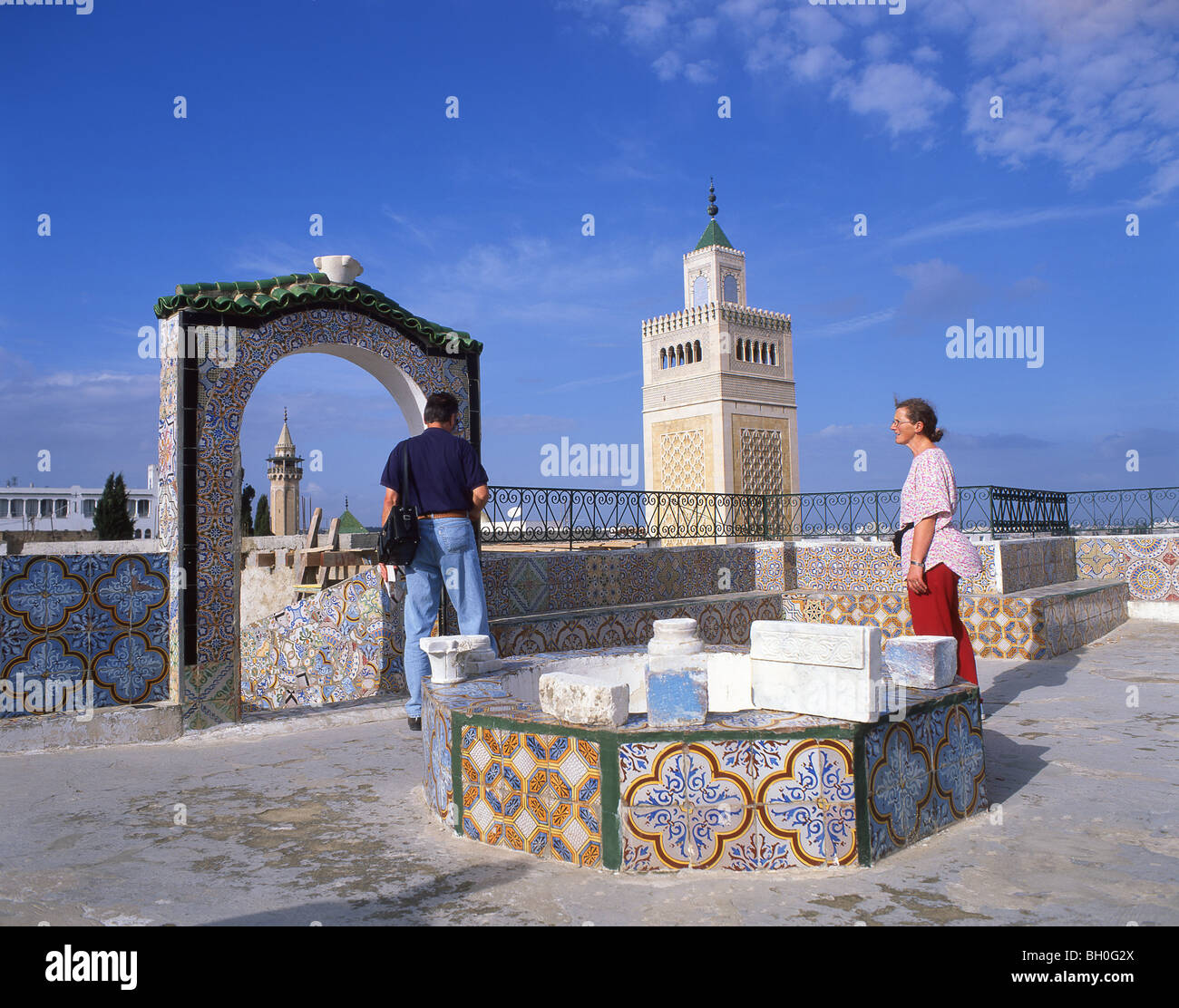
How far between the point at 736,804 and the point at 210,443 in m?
3.54

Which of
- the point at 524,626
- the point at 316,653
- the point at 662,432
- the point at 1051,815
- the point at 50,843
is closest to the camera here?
the point at 50,843

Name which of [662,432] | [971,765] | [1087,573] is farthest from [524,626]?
[662,432]

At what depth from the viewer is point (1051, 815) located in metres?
3.02

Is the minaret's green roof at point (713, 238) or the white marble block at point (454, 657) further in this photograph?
the minaret's green roof at point (713, 238)

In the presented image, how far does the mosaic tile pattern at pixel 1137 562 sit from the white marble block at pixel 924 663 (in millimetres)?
8026

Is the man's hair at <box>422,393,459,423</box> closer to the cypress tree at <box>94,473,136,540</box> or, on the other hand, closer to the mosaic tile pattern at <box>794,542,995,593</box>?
the mosaic tile pattern at <box>794,542,995,593</box>

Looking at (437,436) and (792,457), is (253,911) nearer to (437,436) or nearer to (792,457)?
(437,436)

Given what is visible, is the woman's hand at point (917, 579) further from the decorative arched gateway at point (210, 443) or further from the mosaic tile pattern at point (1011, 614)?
the decorative arched gateway at point (210, 443)

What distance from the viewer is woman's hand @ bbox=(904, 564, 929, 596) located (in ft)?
13.2

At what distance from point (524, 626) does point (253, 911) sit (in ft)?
13.3

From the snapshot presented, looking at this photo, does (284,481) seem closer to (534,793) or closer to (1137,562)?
(1137,562)

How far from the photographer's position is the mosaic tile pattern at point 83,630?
14.2ft

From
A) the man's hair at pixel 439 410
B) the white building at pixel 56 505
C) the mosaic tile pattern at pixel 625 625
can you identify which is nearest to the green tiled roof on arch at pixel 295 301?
the man's hair at pixel 439 410

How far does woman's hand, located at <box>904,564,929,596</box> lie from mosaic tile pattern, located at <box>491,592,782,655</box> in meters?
1.97
